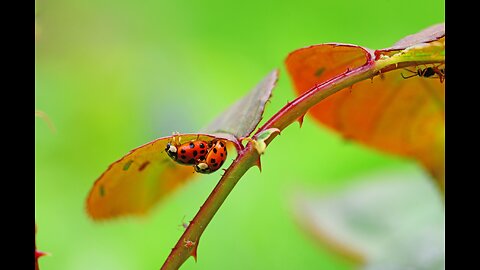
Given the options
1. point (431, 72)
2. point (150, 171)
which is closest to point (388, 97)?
point (431, 72)

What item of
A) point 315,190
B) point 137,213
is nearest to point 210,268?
point 315,190

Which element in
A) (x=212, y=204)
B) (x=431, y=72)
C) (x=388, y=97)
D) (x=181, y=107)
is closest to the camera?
(x=212, y=204)

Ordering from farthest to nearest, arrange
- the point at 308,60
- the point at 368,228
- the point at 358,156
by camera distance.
Result: the point at 358,156 → the point at 368,228 → the point at 308,60

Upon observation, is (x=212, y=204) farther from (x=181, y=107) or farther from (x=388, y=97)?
(x=181, y=107)

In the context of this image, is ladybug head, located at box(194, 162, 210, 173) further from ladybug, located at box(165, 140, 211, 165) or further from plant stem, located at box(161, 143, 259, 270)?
plant stem, located at box(161, 143, 259, 270)
